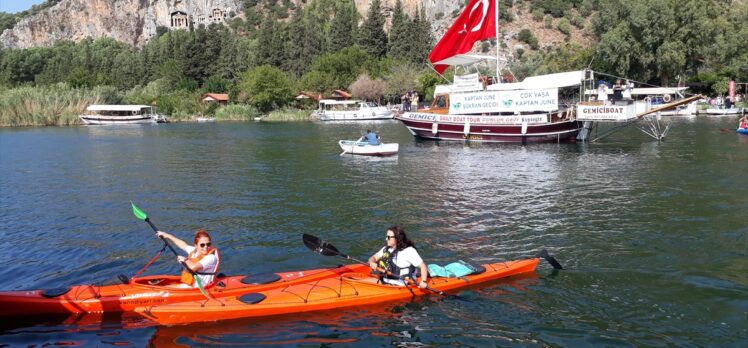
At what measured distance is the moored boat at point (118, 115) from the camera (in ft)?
298

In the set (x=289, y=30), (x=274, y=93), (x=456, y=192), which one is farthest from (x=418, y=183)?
(x=289, y=30)

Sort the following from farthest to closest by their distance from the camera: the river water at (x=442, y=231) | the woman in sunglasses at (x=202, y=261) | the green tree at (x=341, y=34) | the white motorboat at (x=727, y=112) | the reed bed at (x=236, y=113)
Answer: the green tree at (x=341, y=34)
the reed bed at (x=236, y=113)
the white motorboat at (x=727, y=112)
the woman in sunglasses at (x=202, y=261)
the river water at (x=442, y=231)

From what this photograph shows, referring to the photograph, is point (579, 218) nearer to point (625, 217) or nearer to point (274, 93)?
point (625, 217)

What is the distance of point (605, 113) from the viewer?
39094mm

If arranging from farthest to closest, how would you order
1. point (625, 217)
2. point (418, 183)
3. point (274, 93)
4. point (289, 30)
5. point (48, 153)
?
point (289, 30) < point (274, 93) < point (48, 153) < point (418, 183) < point (625, 217)

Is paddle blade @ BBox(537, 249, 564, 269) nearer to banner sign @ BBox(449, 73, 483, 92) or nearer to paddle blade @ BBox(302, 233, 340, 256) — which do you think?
paddle blade @ BBox(302, 233, 340, 256)

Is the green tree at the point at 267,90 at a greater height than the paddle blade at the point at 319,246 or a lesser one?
Answer: greater

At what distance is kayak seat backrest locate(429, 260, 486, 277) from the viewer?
42.9 ft

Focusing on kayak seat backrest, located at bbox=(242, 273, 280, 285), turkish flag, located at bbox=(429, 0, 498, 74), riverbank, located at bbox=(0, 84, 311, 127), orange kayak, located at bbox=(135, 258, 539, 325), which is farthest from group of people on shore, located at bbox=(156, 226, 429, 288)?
riverbank, located at bbox=(0, 84, 311, 127)

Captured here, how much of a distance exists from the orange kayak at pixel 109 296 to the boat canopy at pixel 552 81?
32877 millimetres

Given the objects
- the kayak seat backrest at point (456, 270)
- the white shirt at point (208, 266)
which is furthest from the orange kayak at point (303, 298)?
the white shirt at point (208, 266)

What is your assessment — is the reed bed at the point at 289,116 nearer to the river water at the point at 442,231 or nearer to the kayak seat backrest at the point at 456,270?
the river water at the point at 442,231

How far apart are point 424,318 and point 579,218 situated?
969cm

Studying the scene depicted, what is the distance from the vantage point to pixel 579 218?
64.1ft
